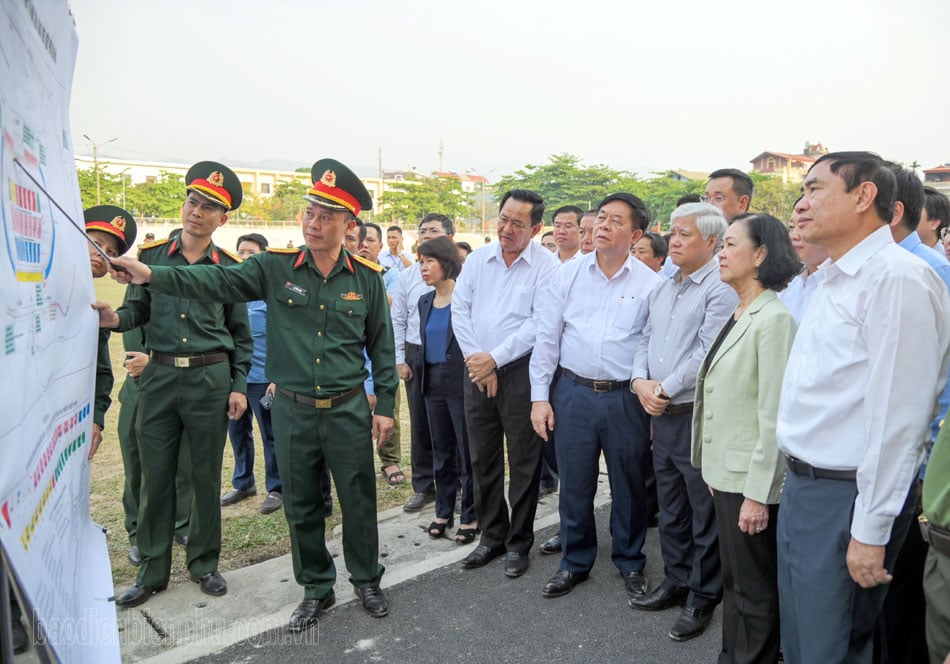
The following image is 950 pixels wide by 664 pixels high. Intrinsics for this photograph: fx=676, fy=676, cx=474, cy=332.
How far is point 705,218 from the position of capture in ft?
11.4

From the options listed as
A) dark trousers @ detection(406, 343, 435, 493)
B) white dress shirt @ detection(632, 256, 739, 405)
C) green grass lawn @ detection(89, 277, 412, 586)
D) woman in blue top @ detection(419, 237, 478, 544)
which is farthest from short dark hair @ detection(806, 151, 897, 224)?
green grass lawn @ detection(89, 277, 412, 586)

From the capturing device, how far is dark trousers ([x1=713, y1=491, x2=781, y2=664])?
2.79 m

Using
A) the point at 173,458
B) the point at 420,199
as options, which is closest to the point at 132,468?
the point at 173,458

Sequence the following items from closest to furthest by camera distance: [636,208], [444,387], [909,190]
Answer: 1. [909,190]
2. [636,208]
3. [444,387]

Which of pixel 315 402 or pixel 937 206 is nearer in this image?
pixel 315 402

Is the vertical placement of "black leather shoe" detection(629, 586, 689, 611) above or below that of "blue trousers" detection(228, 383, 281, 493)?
below

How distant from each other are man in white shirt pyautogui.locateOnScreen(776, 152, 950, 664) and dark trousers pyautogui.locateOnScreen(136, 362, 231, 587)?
9.70ft

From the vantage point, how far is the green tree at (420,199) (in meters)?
59.9

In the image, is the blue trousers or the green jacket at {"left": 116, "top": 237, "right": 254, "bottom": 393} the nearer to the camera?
the green jacket at {"left": 116, "top": 237, "right": 254, "bottom": 393}

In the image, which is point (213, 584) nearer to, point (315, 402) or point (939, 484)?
point (315, 402)

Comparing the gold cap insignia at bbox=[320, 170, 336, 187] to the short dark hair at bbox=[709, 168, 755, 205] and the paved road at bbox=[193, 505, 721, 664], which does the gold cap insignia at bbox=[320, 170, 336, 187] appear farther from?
the short dark hair at bbox=[709, 168, 755, 205]

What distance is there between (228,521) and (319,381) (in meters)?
1.90

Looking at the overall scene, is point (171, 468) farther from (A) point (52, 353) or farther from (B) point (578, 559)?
(A) point (52, 353)

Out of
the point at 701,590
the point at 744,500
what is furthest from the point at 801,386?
the point at 701,590
